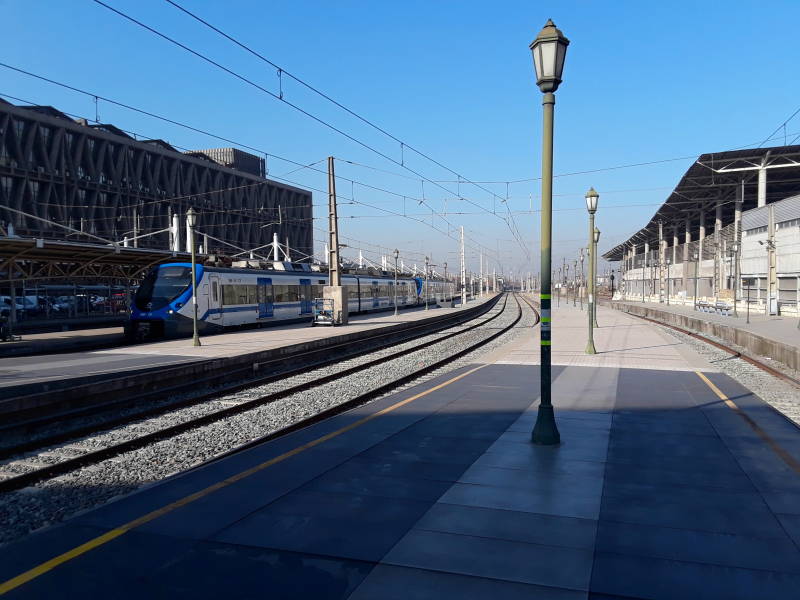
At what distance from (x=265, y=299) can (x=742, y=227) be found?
122ft

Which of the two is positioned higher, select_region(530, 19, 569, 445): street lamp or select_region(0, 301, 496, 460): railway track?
select_region(530, 19, 569, 445): street lamp

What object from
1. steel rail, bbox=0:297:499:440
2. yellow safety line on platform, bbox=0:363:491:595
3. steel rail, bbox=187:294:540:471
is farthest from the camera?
steel rail, bbox=0:297:499:440

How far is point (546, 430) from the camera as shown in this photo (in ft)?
25.6

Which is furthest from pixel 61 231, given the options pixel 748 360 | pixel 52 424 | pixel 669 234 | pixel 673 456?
pixel 669 234

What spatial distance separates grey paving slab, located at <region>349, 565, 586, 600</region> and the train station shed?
34625 mm

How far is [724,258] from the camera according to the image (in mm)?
48875

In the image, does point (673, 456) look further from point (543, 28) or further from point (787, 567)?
point (543, 28)

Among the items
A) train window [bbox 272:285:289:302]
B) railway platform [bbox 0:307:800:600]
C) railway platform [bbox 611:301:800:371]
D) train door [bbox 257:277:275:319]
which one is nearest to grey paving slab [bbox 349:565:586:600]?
railway platform [bbox 0:307:800:600]

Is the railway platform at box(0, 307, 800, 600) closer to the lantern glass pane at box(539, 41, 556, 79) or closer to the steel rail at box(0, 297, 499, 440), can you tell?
the steel rail at box(0, 297, 499, 440)

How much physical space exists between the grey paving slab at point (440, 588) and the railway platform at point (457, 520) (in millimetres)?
14

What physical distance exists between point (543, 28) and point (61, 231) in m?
54.6

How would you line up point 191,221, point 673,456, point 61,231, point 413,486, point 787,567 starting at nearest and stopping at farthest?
point 787,567
point 413,486
point 673,456
point 191,221
point 61,231

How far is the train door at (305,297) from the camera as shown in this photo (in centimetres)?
3459

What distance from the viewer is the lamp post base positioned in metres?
7.77
